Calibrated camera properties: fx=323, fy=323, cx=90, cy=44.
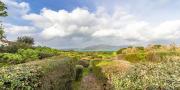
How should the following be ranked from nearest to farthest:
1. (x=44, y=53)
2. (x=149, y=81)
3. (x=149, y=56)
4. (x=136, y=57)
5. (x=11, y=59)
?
1. (x=149, y=81)
2. (x=149, y=56)
3. (x=11, y=59)
4. (x=136, y=57)
5. (x=44, y=53)

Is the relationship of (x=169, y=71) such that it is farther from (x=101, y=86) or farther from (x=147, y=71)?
(x=101, y=86)

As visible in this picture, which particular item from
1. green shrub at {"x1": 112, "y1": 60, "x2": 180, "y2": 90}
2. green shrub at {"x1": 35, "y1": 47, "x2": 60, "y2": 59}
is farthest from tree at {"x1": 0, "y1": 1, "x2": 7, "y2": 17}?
green shrub at {"x1": 112, "y1": 60, "x2": 180, "y2": 90}

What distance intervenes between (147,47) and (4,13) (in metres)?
17.8

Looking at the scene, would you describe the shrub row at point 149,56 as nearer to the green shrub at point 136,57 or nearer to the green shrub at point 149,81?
the green shrub at point 136,57

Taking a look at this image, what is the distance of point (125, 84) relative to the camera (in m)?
Answer: 10.4

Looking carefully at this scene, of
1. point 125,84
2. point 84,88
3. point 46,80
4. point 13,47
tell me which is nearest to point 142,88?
point 125,84

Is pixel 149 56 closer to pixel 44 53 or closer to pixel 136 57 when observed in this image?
pixel 136 57

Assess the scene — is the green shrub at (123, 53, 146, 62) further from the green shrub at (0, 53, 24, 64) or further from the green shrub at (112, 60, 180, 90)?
the green shrub at (112, 60, 180, 90)

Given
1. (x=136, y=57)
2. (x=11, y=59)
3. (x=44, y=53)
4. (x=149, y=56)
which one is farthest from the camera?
(x=44, y=53)

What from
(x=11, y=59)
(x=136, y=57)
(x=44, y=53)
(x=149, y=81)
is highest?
(x=44, y=53)

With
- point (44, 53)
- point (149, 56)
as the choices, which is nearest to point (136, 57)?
point (149, 56)

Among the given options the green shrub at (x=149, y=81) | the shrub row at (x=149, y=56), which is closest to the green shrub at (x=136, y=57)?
the shrub row at (x=149, y=56)

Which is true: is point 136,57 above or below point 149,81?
above

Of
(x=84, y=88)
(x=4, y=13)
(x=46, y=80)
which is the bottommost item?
(x=84, y=88)
